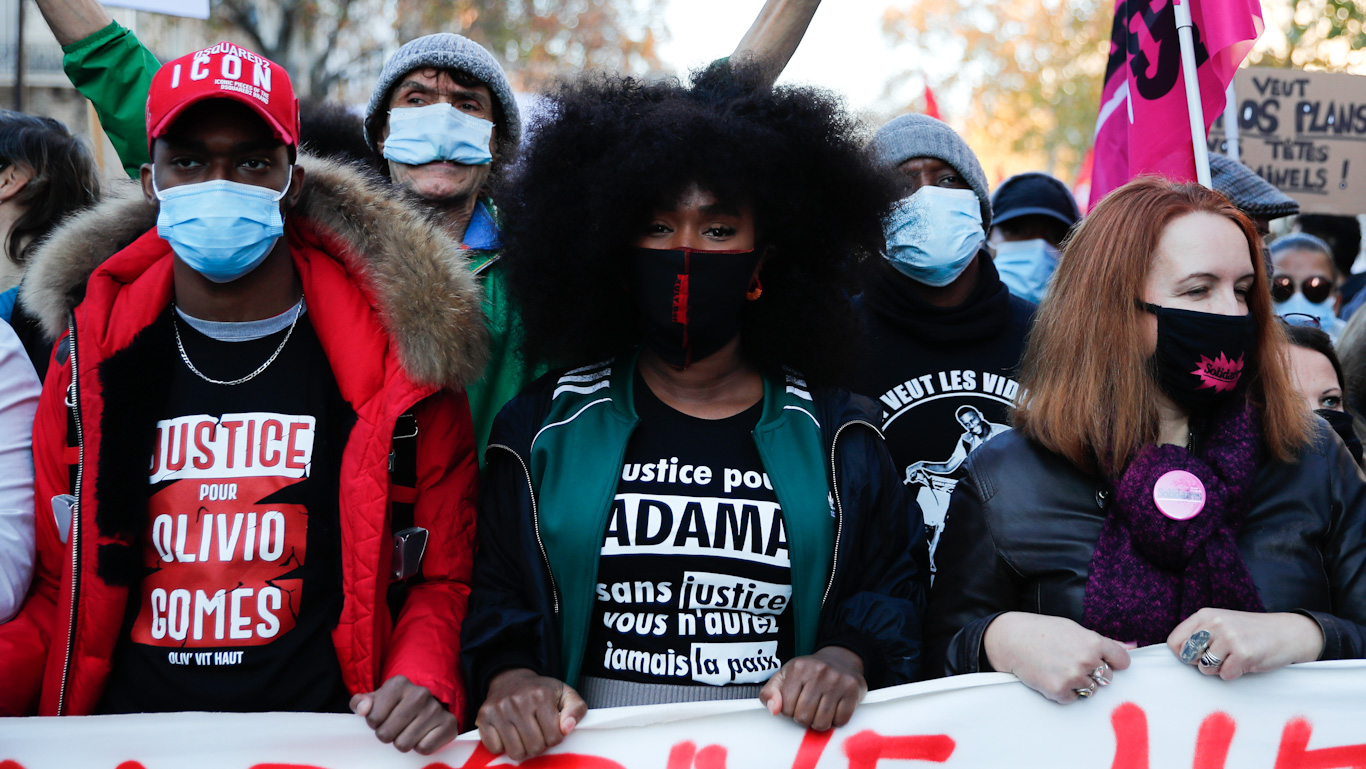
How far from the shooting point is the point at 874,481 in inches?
98.7

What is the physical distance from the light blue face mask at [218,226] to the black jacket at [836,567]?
0.69 m

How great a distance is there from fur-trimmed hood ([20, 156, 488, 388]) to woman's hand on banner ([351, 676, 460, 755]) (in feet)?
2.22

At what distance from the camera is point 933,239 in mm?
3490

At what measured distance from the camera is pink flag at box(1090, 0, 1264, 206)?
386 cm

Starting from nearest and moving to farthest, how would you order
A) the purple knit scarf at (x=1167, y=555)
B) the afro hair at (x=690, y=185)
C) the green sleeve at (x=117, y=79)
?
the purple knit scarf at (x=1167, y=555) → the afro hair at (x=690, y=185) → the green sleeve at (x=117, y=79)

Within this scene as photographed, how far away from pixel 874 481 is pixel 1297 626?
3.04 ft

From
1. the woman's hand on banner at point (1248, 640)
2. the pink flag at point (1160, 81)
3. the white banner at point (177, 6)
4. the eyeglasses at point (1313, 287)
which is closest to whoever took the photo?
the woman's hand on banner at point (1248, 640)

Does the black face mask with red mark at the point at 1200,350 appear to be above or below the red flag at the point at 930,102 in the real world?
below

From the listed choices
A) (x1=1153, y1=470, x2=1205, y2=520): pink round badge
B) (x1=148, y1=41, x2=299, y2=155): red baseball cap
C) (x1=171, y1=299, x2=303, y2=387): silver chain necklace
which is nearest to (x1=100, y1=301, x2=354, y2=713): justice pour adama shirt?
(x1=171, y1=299, x2=303, y2=387): silver chain necklace

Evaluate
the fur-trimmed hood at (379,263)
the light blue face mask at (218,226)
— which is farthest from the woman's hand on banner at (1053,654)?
the light blue face mask at (218,226)

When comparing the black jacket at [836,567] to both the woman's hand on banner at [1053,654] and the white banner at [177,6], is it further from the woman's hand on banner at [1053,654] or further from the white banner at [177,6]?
the white banner at [177,6]

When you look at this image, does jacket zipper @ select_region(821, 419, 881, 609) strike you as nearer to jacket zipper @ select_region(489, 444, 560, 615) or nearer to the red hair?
the red hair

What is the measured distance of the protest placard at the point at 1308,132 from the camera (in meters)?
7.39

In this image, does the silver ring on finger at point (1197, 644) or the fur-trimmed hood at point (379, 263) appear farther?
the fur-trimmed hood at point (379, 263)
